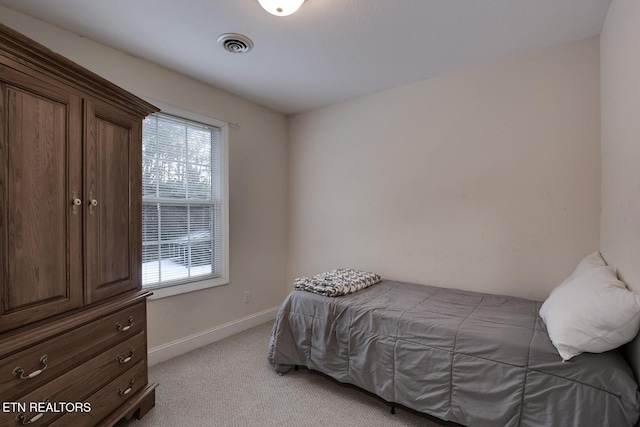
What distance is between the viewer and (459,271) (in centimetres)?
256

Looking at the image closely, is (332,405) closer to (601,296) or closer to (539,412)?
(539,412)

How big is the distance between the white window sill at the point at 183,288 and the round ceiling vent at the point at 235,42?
1.99 m

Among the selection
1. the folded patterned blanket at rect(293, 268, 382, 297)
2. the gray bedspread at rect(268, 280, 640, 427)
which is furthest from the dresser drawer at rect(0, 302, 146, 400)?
the folded patterned blanket at rect(293, 268, 382, 297)

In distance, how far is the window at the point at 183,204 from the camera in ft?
8.20

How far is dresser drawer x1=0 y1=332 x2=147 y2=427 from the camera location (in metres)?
1.21

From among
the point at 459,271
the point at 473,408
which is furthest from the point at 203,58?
the point at 473,408

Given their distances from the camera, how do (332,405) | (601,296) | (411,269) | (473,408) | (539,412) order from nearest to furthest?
(601,296), (539,412), (473,408), (332,405), (411,269)

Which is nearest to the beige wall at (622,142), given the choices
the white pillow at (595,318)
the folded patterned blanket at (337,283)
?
the white pillow at (595,318)

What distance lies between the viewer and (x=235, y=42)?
2.12 m

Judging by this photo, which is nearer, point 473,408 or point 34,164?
point 34,164

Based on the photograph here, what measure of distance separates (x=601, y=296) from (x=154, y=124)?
3.05m

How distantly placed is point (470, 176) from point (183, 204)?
8.27ft

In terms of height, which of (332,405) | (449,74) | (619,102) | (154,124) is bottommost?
(332,405)

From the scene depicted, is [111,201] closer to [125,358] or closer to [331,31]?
[125,358]
